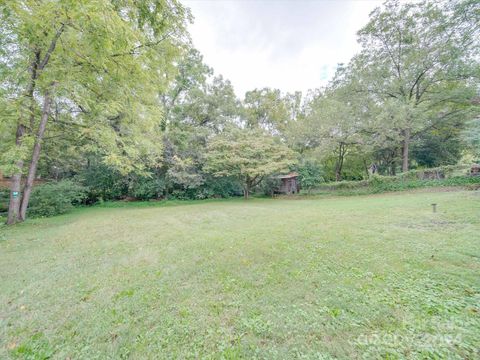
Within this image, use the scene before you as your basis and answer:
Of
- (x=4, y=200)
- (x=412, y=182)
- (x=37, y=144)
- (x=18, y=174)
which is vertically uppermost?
(x=37, y=144)

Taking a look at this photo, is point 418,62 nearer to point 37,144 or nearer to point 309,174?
point 309,174

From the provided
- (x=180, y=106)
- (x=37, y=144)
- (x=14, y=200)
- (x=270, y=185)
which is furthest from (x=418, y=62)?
(x=14, y=200)

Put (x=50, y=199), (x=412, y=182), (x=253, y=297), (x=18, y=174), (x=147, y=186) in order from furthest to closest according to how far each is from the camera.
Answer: (x=147, y=186) < (x=412, y=182) < (x=50, y=199) < (x=18, y=174) < (x=253, y=297)

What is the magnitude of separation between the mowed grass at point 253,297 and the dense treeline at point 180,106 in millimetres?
4411

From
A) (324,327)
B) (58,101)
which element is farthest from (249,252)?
(58,101)

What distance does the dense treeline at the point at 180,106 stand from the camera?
17.6 ft

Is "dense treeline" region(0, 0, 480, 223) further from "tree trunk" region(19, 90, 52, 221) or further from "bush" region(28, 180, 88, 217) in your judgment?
"bush" region(28, 180, 88, 217)

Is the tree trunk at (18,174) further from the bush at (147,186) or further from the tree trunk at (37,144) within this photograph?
the bush at (147,186)

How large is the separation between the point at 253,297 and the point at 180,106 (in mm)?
17357

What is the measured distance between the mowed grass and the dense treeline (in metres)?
4.41

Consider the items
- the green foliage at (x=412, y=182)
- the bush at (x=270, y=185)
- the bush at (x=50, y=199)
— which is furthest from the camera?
the bush at (x=270, y=185)

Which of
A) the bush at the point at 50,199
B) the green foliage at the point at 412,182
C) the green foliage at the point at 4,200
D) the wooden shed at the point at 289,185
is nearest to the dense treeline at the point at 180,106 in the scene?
the bush at the point at 50,199

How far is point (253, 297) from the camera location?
2.38 m

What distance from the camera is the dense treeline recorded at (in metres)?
5.38
